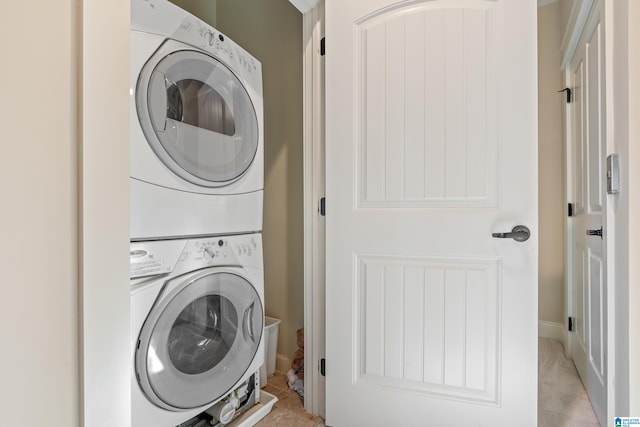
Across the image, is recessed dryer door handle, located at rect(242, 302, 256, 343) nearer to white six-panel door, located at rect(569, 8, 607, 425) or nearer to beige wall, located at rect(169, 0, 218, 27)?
white six-panel door, located at rect(569, 8, 607, 425)

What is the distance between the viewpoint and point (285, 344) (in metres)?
1.95

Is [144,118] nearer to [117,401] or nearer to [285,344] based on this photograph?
[117,401]

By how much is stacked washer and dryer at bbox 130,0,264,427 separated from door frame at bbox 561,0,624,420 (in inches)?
49.9

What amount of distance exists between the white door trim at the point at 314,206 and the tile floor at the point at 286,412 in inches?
1.8

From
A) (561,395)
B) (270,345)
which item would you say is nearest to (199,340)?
(270,345)

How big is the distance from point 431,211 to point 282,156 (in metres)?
1.02

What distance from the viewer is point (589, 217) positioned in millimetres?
1577

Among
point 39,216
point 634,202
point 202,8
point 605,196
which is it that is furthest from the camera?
point 202,8

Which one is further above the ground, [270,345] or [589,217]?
[589,217]

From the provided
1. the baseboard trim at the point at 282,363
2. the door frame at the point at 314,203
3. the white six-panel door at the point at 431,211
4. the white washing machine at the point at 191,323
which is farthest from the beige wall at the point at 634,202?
the baseboard trim at the point at 282,363

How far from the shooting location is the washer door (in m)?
1.01

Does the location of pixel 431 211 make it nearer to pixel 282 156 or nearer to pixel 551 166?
pixel 282 156

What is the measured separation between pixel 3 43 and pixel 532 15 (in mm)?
1489

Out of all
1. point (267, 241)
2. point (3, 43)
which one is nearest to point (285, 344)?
point (267, 241)
